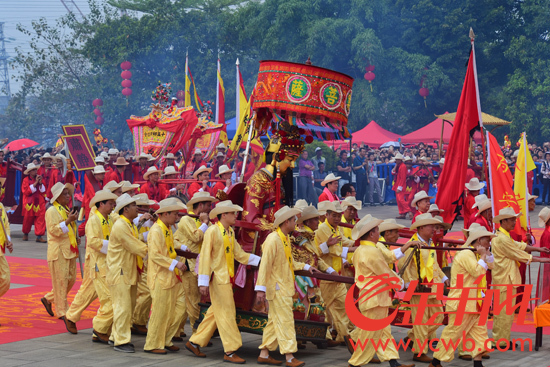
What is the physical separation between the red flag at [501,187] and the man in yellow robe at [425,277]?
66.8 inches

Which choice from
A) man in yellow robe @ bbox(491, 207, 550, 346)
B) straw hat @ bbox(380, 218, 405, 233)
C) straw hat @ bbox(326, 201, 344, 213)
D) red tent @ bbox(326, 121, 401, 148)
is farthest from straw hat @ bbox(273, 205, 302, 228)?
red tent @ bbox(326, 121, 401, 148)

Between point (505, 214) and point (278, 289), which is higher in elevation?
point (505, 214)

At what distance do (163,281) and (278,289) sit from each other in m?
1.23

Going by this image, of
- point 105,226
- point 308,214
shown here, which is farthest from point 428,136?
point 105,226

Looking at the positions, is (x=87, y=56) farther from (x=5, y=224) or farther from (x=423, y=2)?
(x=5, y=224)

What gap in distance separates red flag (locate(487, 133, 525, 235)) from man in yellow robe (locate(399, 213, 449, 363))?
5.56 ft

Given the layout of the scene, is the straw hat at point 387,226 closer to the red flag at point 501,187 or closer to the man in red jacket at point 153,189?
the red flag at point 501,187

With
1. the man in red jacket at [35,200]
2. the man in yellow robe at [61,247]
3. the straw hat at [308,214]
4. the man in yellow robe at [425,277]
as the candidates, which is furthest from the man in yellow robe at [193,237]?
the man in red jacket at [35,200]

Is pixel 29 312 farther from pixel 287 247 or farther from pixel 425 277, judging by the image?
pixel 425 277

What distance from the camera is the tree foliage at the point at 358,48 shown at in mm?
32688

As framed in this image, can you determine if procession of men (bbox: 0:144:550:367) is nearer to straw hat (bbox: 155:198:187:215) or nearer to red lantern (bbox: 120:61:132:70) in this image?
straw hat (bbox: 155:198:187:215)

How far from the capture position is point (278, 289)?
776cm

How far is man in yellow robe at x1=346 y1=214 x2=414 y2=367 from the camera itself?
7.45 m

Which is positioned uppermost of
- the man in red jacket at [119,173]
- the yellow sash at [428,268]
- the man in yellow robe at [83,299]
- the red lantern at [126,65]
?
the red lantern at [126,65]
